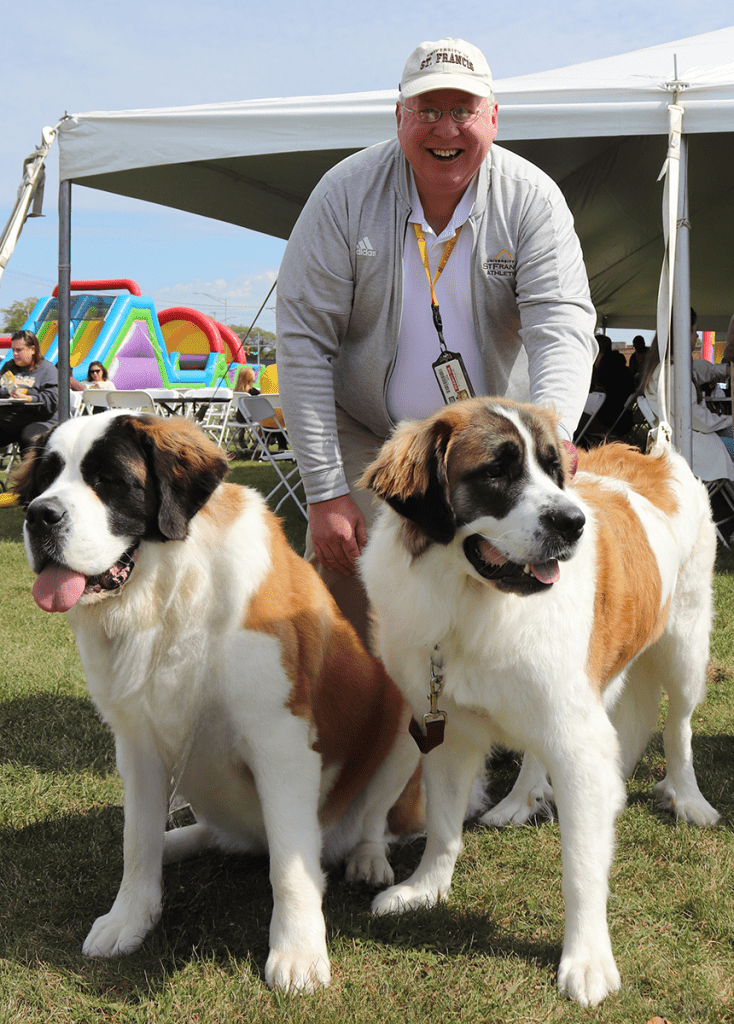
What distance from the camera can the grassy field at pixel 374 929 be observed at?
208 centimetres

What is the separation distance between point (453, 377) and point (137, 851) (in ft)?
5.71

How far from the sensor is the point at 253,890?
2633mm

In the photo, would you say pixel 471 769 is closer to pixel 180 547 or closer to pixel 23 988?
pixel 180 547

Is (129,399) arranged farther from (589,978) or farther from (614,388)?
(589,978)

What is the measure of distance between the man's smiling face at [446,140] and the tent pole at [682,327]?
2.93m

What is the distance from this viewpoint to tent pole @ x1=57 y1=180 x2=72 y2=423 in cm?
664

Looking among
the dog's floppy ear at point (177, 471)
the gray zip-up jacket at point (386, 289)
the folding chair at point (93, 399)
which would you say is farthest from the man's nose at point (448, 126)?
the folding chair at point (93, 399)

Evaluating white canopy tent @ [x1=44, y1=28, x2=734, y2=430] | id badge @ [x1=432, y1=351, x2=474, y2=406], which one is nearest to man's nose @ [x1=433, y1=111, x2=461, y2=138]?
id badge @ [x1=432, y1=351, x2=474, y2=406]

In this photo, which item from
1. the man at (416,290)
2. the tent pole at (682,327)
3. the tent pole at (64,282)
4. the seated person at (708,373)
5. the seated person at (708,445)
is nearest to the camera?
the man at (416,290)

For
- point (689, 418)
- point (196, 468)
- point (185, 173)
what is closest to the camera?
point (196, 468)

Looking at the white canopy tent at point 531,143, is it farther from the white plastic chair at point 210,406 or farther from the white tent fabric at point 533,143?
the white plastic chair at point 210,406

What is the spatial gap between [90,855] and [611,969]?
5.56ft

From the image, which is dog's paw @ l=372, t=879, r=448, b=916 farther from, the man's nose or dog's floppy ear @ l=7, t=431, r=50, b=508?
the man's nose

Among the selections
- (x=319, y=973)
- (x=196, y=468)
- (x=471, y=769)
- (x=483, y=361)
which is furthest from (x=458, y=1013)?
(x=483, y=361)
